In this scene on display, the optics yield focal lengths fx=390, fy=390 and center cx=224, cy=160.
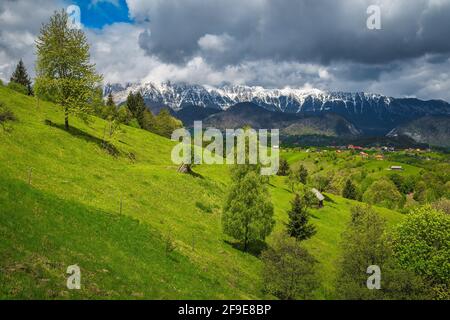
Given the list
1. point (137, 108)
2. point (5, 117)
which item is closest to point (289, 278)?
point (5, 117)

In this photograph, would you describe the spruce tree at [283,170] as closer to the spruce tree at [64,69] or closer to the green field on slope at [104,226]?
the green field on slope at [104,226]

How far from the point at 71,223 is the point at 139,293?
10644 millimetres

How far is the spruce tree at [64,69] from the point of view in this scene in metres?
64.1

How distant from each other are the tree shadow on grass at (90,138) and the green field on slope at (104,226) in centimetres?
43

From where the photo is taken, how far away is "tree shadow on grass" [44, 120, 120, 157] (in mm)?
67706

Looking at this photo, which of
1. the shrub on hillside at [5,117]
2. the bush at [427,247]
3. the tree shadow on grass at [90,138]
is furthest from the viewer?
the tree shadow on grass at [90,138]

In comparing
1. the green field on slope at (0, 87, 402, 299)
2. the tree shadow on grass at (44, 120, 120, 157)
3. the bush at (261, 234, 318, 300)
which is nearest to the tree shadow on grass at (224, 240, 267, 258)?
the green field on slope at (0, 87, 402, 299)

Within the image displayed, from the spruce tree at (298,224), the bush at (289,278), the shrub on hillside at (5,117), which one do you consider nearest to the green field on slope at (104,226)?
the shrub on hillside at (5,117)

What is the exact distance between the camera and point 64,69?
216ft

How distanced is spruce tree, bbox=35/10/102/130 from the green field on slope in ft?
17.8

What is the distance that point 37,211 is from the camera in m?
32.5

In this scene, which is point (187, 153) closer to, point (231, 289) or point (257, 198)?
point (257, 198)

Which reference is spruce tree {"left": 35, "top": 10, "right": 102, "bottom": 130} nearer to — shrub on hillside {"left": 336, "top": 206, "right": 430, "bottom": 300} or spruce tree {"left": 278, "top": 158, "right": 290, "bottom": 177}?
shrub on hillside {"left": 336, "top": 206, "right": 430, "bottom": 300}
